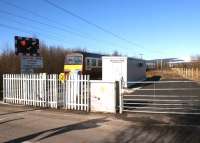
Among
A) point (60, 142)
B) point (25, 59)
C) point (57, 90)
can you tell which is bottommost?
point (60, 142)

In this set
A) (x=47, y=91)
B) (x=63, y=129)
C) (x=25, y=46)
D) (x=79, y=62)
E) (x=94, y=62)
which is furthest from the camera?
(x=94, y=62)

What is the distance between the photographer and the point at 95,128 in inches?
411

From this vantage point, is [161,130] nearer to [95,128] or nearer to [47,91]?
[95,128]

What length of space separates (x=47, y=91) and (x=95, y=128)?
590 centimetres

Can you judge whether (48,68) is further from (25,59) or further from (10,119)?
(10,119)

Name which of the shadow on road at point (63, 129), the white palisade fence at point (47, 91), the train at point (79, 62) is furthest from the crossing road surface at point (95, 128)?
the train at point (79, 62)

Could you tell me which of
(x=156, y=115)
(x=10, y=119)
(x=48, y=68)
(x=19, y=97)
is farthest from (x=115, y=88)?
(x=48, y=68)

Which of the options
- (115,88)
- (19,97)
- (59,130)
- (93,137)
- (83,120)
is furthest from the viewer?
(19,97)

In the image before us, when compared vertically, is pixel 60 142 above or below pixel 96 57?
below

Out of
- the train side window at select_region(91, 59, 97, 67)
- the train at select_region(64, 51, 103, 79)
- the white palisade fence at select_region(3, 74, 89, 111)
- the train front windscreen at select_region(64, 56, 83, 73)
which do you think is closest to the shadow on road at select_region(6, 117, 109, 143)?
the white palisade fence at select_region(3, 74, 89, 111)

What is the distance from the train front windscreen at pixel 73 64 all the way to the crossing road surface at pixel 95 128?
55.7 ft

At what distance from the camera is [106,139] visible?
8.85m

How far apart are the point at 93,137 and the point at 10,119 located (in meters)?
4.74

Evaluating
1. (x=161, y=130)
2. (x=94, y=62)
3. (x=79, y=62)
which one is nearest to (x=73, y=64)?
(x=79, y=62)
